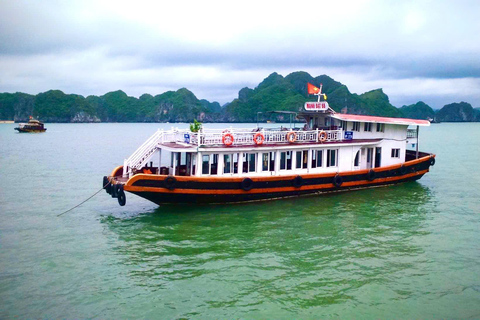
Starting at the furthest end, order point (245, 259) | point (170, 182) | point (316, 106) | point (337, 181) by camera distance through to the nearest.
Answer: point (316, 106)
point (337, 181)
point (170, 182)
point (245, 259)

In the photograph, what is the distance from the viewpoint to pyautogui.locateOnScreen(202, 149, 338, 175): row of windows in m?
17.7

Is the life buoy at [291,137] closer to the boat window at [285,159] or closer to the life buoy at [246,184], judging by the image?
the boat window at [285,159]

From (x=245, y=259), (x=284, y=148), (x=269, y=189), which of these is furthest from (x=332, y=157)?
(x=245, y=259)

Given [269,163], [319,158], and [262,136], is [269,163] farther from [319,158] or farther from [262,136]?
[319,158]

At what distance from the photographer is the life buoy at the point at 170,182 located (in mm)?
15883

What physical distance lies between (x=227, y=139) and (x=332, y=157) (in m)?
5.80

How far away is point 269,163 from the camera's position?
18531mm

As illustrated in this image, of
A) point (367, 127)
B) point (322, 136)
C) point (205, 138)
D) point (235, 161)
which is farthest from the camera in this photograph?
point (367, 127)

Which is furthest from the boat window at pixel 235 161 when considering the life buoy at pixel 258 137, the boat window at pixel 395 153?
the boat window at pixel 395 153

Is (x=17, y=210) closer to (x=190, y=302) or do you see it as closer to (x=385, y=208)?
(x=190, y=302)

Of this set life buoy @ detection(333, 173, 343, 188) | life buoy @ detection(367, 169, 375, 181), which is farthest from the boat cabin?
life buoy @ detection(367, 169, 375, 181)

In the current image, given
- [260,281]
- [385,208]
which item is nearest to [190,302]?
[260,281]

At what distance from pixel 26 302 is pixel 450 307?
961 cm

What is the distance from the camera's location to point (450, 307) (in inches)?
371
